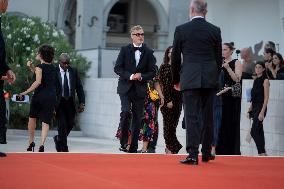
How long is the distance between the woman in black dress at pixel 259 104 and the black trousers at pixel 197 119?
4535 millimetres

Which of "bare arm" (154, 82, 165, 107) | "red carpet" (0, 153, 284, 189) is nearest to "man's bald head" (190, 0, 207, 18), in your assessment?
"red carpet" (0, 153, 284, 189)

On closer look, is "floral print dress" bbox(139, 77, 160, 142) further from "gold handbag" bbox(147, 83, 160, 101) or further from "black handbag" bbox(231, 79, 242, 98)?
"black handbag" bbox(231, 79, 242, 98)

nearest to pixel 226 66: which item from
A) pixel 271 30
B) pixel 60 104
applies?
pixel 60 104

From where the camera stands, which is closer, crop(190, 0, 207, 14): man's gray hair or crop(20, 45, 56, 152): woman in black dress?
crop(190, 0, 207, 14): man's gray hair

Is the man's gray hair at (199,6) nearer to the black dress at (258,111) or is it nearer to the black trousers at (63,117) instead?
the black trousers at (63,117)

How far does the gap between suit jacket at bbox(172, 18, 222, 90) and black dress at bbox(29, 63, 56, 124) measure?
455 centimetres

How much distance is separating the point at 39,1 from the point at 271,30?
1324 cm

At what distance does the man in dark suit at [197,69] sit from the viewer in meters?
9.23

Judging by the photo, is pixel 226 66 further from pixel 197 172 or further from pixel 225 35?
pixel 225 35

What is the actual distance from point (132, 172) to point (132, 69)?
4949mm

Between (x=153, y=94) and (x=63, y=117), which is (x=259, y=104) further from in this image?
(x=63, y=117)

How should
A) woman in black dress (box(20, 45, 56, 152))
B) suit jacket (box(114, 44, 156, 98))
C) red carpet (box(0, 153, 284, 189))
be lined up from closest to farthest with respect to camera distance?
red carpet (box(0, 153, 284, 189))
suit jacket (box(114, 44, 156, 98))
woman in black dress (box(20, 45, 56, 152))

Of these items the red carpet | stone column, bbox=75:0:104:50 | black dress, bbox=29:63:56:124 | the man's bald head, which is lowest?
the red carpet

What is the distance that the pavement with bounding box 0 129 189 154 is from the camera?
17.2 m
